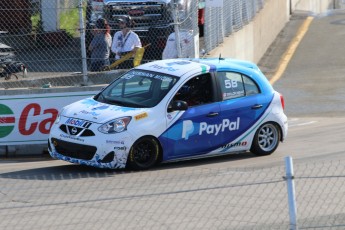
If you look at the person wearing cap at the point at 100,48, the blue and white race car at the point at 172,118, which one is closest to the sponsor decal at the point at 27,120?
the blue and white race car at the point at 172,118

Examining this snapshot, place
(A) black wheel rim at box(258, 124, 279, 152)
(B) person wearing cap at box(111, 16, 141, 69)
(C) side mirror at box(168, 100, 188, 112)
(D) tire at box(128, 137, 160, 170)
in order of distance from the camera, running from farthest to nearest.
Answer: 1. (B) person wearing cap at box(111, 16, 141, 69)
2. (A) black wheel rim at box(258, 124, 279, 152)
3. (C) side mirror at box(168, 100, 188, 112)
4. (D) tire at box(128, 137, 160, 170)

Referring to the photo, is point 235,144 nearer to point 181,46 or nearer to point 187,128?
→ point 187,128

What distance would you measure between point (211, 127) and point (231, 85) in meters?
0.81

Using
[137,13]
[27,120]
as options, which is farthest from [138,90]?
[137,13]

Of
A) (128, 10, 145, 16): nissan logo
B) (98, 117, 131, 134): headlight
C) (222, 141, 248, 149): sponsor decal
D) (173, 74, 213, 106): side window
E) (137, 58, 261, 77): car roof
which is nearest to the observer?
(98, 117, 131, 134): headlight

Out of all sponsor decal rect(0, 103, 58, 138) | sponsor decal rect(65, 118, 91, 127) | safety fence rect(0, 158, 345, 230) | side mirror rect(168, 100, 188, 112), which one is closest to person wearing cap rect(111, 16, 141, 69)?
sponsor decal rect(0, 103, 58, 138)

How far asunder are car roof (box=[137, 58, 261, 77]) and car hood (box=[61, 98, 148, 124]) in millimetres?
966

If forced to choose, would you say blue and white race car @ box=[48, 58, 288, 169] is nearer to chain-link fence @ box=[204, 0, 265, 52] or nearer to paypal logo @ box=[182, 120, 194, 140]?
paypal logo @ box=[182, 120, 194, 140]

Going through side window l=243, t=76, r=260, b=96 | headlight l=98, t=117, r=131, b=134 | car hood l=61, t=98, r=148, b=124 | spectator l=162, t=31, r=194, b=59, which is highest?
spectator l=162, t=31, r=194, b=59

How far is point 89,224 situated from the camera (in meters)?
8.44

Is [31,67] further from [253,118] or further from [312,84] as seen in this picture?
[312,84]

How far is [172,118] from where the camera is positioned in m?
13.1

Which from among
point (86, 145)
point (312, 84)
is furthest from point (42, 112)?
point (312, 84)

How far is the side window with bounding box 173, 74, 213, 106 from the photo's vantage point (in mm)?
13492
